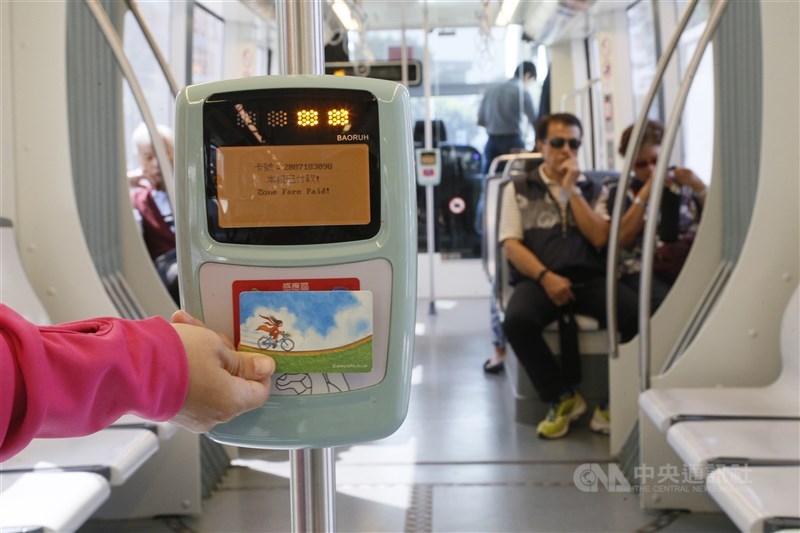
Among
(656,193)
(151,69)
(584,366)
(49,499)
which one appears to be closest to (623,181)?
(656,193)

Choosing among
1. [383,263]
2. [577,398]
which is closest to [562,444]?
[577,398]

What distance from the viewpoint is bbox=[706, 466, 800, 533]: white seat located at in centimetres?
168

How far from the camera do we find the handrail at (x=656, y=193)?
2549mm

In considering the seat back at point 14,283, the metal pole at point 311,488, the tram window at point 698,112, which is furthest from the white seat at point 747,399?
the tram window at point 698,112

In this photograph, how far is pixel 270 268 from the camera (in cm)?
84

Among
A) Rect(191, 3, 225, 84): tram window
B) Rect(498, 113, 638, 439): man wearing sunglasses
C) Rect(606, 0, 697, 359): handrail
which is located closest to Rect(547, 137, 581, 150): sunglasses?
Rect(498, 113, 638, 439): man wearing sunglasses

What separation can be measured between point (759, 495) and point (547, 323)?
6.67 ft

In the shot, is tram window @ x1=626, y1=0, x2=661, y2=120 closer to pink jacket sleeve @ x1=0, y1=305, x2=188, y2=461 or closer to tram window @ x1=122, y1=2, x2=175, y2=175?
tram window @ x1=122, y1=2, x2=175, y2=175

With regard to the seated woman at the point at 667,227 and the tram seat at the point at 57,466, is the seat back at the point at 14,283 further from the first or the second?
the seated woman at the point at 667,227

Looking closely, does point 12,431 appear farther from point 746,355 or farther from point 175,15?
point 175,15

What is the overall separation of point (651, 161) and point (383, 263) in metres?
3.50

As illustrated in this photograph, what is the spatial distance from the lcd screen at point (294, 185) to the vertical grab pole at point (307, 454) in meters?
0.14

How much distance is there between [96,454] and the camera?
2.17 meters

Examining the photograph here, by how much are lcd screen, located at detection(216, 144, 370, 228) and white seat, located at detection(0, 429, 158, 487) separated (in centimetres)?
145
